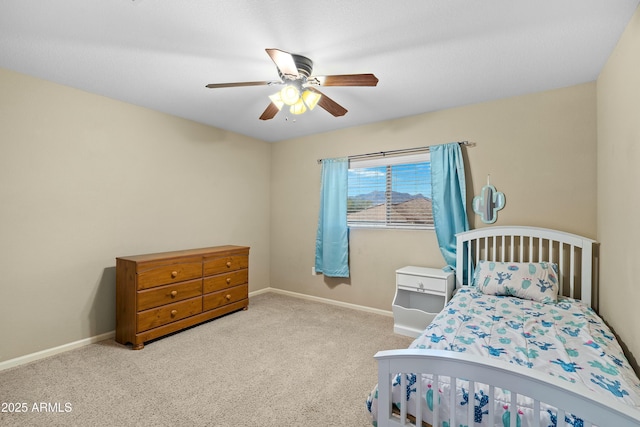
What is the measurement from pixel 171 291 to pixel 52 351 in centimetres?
102

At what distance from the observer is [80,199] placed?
9.02 feet

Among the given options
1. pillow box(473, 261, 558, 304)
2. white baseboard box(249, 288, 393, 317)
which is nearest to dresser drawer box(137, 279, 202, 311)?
white baseboard box(249, 288, 393, 317)

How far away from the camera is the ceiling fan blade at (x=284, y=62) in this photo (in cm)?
173

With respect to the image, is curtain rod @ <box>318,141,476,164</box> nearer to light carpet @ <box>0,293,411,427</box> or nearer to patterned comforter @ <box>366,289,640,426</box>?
patterned comforter @ <box>366,289,640,426</box>

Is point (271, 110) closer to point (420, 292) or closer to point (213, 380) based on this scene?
point (213, 380)

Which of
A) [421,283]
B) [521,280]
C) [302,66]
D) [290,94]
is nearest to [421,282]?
[421,283]

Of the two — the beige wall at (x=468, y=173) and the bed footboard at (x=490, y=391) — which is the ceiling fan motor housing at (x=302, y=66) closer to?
the beige wall at (x=468, y=173)

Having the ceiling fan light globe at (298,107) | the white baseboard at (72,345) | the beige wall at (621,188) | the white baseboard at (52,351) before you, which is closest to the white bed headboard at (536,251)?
the beige wall at (621,188)

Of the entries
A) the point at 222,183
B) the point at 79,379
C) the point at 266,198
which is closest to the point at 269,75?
the point at 222,183

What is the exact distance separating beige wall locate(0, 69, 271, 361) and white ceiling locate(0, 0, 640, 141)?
0.30 metres

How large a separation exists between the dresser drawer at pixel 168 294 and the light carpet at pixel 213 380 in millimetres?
367

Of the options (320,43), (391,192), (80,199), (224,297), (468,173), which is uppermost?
(320,43)

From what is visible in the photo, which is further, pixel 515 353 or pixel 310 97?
pixel 310 97

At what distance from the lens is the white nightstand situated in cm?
291
